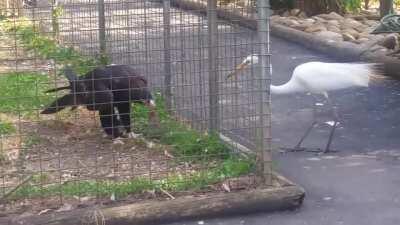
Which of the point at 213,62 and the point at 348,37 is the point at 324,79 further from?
the point at 348,37

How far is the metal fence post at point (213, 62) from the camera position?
6.21 metres

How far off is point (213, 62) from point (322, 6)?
10.3 metres

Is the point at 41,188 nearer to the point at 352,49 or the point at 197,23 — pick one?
the point at 197,23

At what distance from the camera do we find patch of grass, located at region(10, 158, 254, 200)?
530 cm

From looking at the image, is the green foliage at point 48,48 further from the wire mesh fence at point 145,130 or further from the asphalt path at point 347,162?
the asphalt path at point 347,162

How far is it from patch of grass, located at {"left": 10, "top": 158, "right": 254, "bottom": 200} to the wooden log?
0.77 ft

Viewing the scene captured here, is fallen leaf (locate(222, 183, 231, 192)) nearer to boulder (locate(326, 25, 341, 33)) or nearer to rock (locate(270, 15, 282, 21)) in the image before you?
boulder (locate(326, 25, 341, 33))

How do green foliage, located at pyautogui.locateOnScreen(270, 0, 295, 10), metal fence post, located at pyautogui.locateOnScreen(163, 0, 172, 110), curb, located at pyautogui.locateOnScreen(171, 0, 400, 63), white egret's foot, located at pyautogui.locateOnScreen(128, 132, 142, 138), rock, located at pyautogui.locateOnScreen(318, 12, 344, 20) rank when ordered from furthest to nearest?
green foliage, located at pyautogui.locateOnScreen(270, 0, 295, 10), rock, located at pyautogui.locateOnScreen(318, 12, 344, 20), metal fence post, located at pyautogui.locateOnScreen(163, 0, 172, 110), white egret's foot, located at pyautogui.locateOnScreen(128, 132, 142, 138), curb, located at pyautogui.locateOnScreen(171, 0, 400, 63)

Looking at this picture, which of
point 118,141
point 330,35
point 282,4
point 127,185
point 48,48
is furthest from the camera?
point 282,4

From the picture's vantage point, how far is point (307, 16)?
16.2 m

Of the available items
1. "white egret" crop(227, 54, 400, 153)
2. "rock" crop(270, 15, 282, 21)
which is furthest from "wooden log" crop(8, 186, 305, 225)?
"rock" crop(270, 15, 282, 21)

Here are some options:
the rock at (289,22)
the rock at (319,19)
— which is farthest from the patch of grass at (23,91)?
the rock at (319,19)

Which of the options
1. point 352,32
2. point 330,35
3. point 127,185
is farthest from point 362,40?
point 127,185

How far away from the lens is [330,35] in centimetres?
1278
